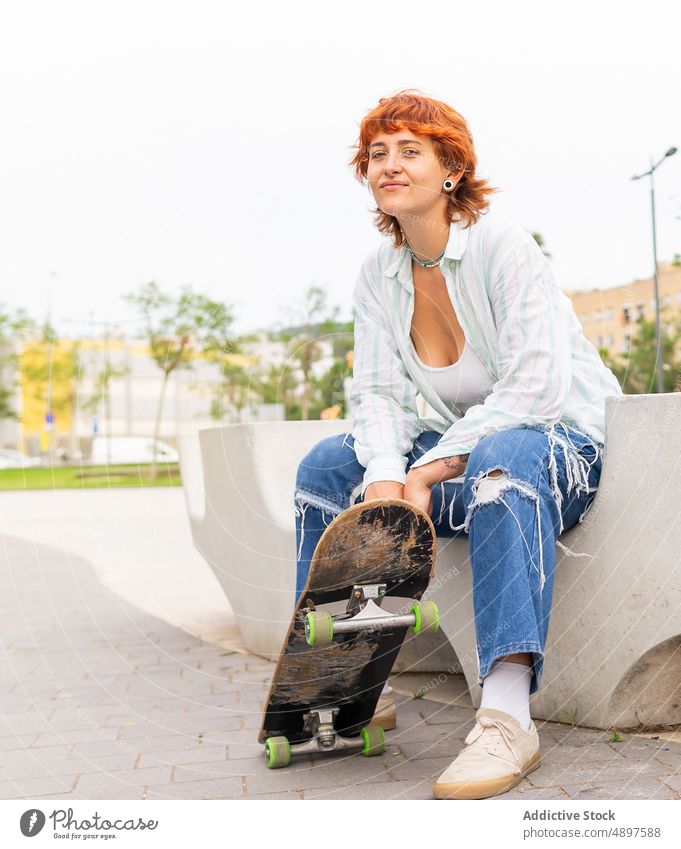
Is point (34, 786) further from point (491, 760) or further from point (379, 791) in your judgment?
point (491, 760)

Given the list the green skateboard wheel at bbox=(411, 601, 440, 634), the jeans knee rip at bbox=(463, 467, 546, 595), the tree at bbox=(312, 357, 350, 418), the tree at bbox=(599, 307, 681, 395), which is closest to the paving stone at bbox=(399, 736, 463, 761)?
the green skateboard wheel at bbox=(411, 601, 440, 634)

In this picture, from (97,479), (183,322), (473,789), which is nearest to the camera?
(473,789)

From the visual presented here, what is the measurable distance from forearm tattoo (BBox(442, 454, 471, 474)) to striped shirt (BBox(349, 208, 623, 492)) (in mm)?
12

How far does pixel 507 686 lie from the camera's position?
1.91 metres

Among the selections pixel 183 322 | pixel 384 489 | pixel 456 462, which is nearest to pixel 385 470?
pixel 384 489

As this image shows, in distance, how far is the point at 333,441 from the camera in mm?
2297

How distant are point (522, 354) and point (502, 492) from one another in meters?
0.32

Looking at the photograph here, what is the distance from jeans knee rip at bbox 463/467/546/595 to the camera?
6.23 feet

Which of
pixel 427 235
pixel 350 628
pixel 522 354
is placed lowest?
pixel 350 628

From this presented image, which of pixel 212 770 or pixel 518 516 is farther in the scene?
pixel 212 770

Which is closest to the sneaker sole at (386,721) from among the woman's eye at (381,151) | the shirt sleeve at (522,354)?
the shirt sleeve at (522,354)

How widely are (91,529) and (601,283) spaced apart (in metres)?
7.93

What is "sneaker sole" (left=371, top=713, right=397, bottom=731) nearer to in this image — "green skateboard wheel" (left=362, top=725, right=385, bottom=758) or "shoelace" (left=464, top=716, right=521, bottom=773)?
"green skateboard wheel" (left=362, top=725, right=385, bottom=758)

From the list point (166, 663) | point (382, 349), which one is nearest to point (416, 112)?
point (382, 349)
